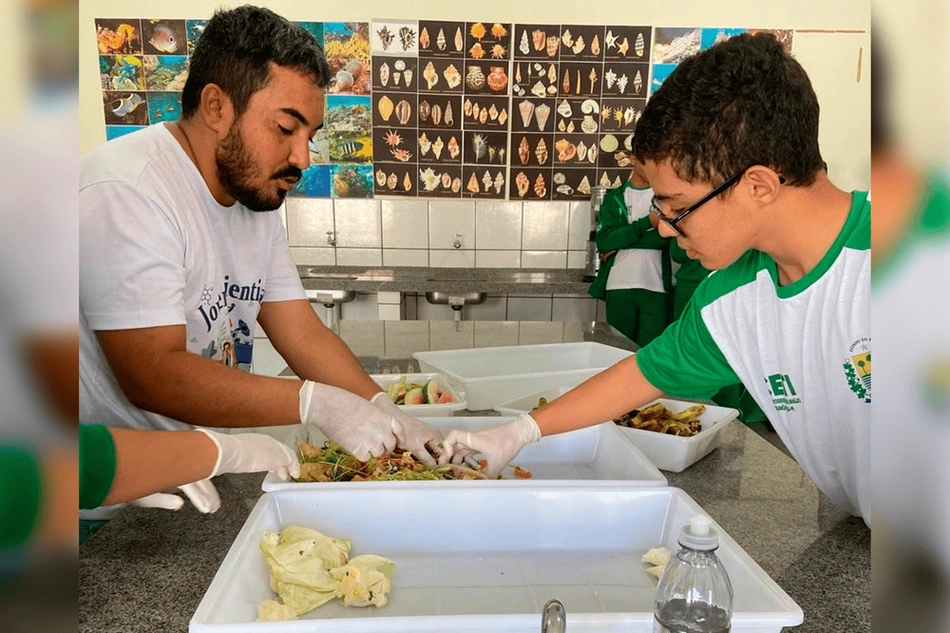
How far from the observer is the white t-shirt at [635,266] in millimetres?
3857

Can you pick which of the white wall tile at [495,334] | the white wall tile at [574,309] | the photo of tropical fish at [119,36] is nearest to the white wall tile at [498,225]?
the white wall tile at [574,309]

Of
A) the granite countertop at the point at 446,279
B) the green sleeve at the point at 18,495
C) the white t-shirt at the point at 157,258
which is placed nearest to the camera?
the green sleeve at the point at 18,495

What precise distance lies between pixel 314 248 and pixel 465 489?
11.7 feet

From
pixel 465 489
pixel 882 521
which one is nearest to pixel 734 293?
pixel 465 489

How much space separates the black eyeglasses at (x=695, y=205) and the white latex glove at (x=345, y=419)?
27.1 inches

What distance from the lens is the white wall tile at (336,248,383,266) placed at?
14.6 feet

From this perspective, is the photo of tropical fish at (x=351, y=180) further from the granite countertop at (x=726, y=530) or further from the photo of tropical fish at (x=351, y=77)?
the granite countertop at (x=726, y=530)

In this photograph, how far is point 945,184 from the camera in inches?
7.4

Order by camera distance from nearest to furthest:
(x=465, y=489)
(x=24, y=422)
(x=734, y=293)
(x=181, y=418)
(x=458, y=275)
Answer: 1. (x=24, y=422)
2. (x=465, y=489)
3. (x=734, y=293)
4. (x=181, y=418)
5. (x=458, y=275)

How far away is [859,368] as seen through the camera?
1051mm

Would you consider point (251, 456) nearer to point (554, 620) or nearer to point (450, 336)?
point (554, 620)

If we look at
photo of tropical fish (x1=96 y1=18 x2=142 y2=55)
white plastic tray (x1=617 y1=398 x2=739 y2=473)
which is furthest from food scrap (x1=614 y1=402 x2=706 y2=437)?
photo of tropical fish (x1=96 y1=18 x2=142 y2=55)

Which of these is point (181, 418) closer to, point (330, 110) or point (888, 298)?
point (888, 298)

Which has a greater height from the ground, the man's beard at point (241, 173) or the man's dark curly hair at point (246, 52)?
the man's dark curly hair at point (246, 52)
